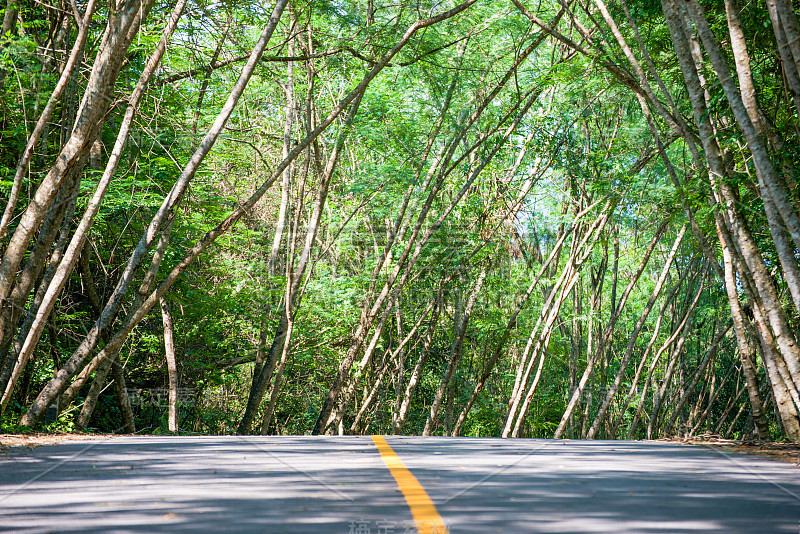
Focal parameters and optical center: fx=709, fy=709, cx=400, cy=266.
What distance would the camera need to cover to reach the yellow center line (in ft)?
9.36

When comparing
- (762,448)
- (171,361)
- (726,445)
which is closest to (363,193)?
(171,361)

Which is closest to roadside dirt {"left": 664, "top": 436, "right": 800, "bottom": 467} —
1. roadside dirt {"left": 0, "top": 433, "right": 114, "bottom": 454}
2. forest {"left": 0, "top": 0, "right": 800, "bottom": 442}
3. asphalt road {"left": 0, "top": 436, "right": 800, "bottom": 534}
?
asphalt road {"left": 0, "top": 436, "right": 800, "bottom": 534}

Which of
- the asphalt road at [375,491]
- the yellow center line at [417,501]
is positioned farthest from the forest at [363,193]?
the yellow center line at [417,501]

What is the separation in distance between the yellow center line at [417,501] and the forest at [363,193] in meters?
3.73

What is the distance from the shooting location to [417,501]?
11.2 ft

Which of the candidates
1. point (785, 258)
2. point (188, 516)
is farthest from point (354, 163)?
point (188, 516)

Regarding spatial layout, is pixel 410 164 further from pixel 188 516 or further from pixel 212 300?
pixel 188 516

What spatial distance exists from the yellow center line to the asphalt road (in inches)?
1.8

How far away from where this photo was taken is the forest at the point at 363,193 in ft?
24.3

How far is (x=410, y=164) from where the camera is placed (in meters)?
15.8

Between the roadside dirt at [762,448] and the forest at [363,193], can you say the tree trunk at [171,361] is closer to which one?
the forest at [363,193]

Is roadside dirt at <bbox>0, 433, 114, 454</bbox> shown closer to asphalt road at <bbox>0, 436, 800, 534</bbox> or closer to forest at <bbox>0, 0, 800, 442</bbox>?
asphalt road at <bbox>0, 436, 800, 534</bbox>

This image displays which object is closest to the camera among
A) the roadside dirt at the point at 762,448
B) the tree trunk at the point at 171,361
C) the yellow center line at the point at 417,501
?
the yellow center line at the point at 417,501

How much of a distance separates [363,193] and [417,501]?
44.3 ft
